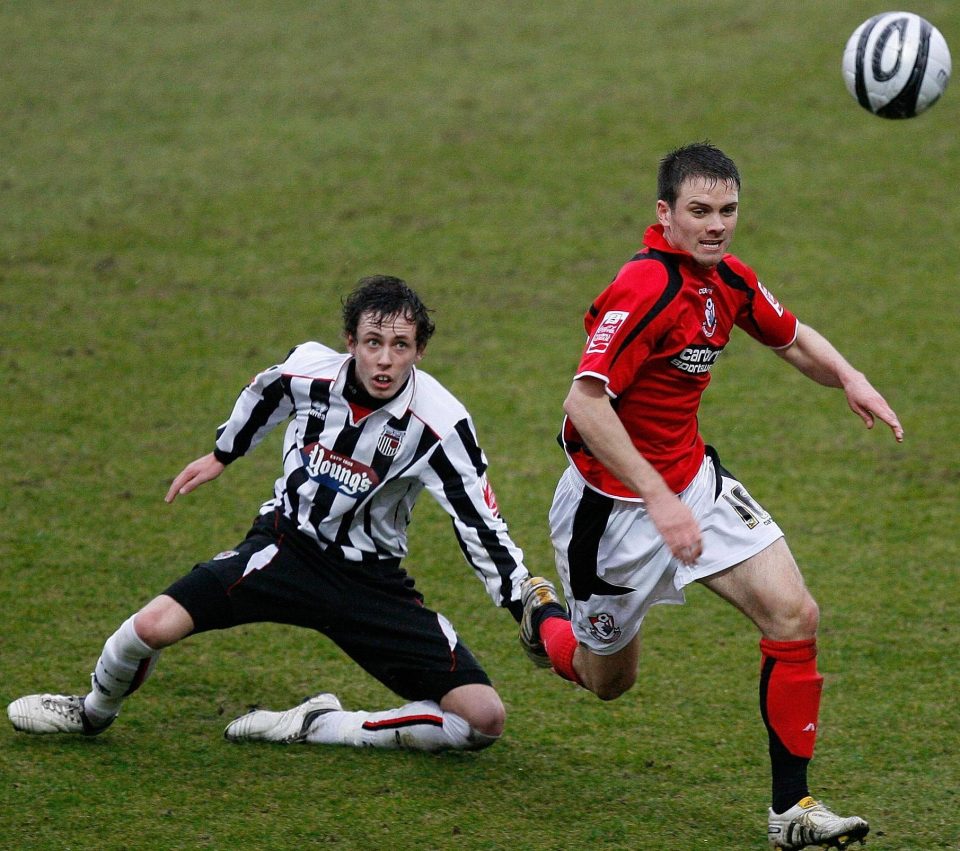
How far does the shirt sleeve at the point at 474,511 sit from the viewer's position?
4.77 meters

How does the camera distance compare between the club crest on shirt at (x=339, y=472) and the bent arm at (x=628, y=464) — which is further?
the club crest on shirt at (x=339, y=472)

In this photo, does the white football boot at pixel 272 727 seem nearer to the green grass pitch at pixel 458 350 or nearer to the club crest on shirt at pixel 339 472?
the green grass pitch at pixel 458 350

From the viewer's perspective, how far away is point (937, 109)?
13477 millimetres

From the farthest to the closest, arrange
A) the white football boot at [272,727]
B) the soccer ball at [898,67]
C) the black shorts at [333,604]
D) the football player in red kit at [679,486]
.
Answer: the soccer ball at [898,67]
the white football boot at [272,727]
the black shorts at [333,604]
the football player in red kit at [679,486]

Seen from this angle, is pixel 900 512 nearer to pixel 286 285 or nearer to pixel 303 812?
pixel 303 812

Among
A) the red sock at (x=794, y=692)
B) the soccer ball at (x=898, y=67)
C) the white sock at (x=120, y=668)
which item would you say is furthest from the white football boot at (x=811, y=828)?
the soccer ball at (x=898, y=67)

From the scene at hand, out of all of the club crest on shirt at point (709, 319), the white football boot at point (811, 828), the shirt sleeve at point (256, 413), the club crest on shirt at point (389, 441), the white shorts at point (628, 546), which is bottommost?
the white football boot at point (811, 828)

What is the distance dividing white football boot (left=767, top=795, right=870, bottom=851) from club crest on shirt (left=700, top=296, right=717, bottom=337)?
1.47 metres

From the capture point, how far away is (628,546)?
177 inches

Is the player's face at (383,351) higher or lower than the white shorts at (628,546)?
higher

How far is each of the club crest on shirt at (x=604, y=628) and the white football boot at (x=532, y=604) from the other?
10.3 inches

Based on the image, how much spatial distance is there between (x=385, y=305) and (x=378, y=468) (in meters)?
0.57

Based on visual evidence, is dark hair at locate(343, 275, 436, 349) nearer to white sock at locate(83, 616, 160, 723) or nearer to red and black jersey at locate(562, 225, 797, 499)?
red and black jersey at locate(562, 225, 797, 499)

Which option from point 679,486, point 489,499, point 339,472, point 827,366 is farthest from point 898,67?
point 339,472
